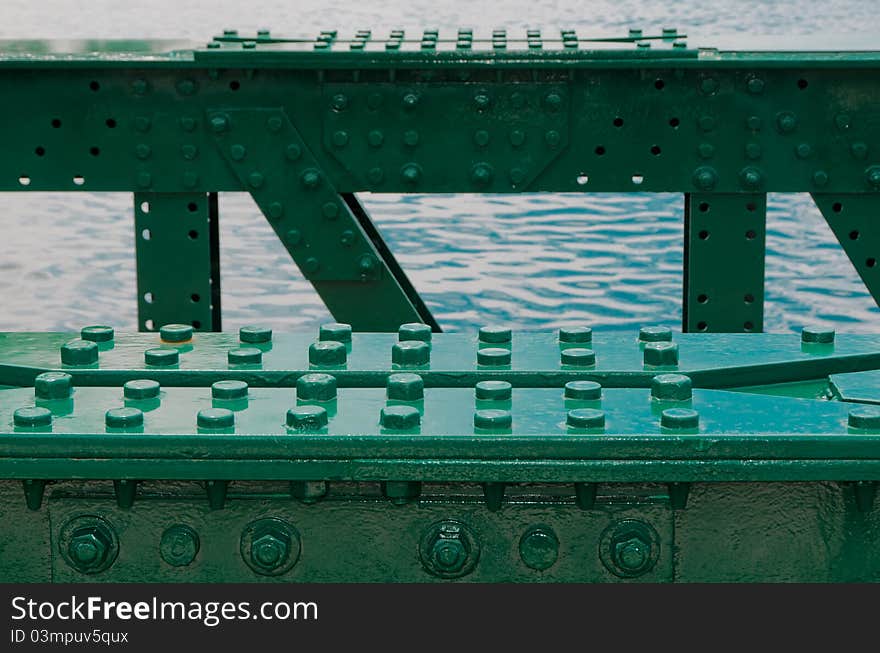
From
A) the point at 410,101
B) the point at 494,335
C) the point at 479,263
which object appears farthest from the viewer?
the point at 479,263

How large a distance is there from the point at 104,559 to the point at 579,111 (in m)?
2.51

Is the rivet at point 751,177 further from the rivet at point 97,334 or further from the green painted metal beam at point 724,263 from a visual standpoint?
the rivet at point 97,334

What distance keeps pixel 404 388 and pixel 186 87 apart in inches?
93.0

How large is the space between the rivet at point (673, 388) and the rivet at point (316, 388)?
477 mm

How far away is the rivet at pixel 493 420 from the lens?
2.00 meters

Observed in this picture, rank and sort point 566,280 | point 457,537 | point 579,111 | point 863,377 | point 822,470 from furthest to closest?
point 566,280
point 579,111
point 863,377
point 457,537
point 822,470

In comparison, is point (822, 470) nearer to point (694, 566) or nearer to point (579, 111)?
point (694, 566)

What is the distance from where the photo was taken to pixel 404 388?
7.05ft

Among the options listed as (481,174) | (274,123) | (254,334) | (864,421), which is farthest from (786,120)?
(864,421)

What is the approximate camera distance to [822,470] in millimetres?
1963

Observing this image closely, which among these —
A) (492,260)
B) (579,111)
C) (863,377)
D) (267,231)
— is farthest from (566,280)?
(863,377)

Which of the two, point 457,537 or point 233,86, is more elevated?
point 233,86

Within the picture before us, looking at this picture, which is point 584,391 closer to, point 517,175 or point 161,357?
point 161,357

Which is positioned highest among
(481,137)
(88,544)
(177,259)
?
(481,137)
